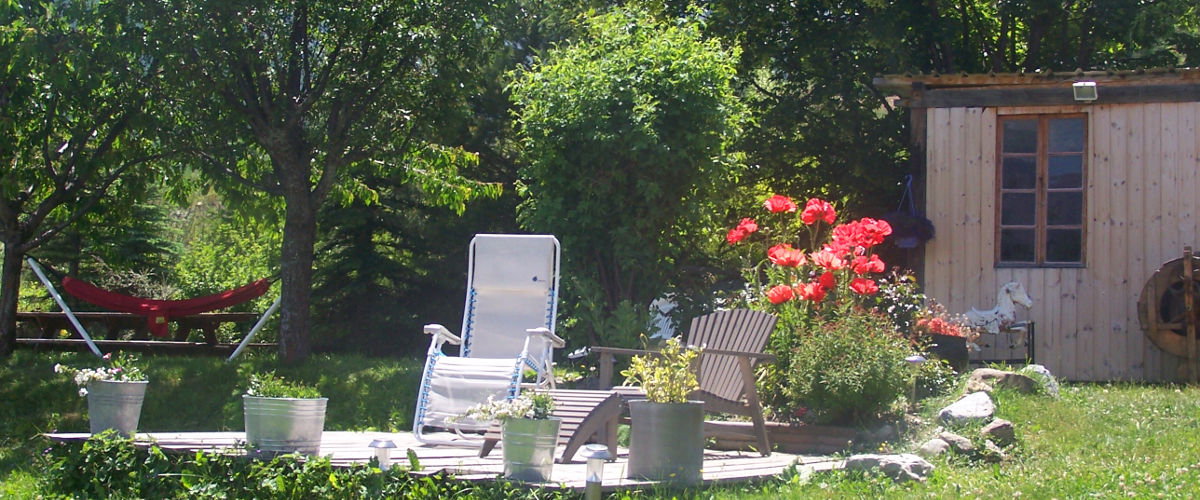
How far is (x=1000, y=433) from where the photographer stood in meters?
5.31

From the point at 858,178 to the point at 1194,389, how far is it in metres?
6.72

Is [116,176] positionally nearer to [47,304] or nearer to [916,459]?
[47,304]

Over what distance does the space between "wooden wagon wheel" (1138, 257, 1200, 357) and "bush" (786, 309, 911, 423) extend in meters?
3.02

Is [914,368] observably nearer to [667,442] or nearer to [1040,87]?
[667,442]

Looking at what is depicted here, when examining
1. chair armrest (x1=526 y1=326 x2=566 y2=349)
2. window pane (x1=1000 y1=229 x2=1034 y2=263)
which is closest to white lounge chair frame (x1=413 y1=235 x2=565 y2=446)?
chair armrest (x1=526 y1=326 x2=566 y2=349)

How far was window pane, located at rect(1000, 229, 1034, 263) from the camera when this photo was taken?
8.74 meters

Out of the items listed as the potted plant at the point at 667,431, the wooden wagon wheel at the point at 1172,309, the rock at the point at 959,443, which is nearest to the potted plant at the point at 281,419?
the potted plant at the point at 667,431

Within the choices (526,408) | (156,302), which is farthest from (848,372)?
(156,302)

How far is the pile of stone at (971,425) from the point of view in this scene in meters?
4.85

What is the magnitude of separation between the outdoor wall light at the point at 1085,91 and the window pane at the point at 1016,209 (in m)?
0.83

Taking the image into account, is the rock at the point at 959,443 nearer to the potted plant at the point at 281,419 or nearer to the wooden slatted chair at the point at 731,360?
the wooden slatted chair at the point at 731,360

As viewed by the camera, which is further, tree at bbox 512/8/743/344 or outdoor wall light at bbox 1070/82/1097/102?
outdoor wall light at bbox 1070/82/1097/102

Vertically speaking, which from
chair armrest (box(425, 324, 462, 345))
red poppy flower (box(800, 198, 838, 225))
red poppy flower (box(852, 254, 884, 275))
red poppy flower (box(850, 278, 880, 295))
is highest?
red poppy flower (box(800, 198, 838, 225))

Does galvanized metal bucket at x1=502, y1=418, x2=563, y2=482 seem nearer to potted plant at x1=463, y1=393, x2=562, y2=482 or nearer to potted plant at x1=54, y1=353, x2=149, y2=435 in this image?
potted plant at x1=463, y1=393, x2=562, y2=482
